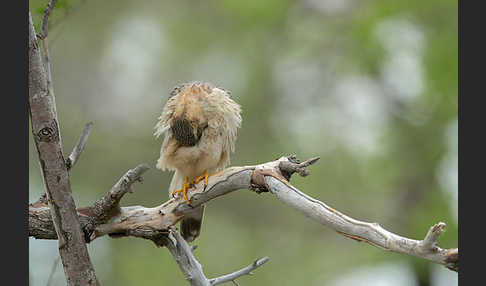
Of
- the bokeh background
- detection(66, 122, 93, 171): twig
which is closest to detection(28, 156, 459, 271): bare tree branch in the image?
detection(66, 122, 93, 171): twig

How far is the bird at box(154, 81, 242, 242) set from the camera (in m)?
4.36

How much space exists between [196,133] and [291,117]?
7.16m

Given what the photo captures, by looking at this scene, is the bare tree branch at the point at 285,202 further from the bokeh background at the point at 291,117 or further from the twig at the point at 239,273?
the bokeh background at the point at 291,117

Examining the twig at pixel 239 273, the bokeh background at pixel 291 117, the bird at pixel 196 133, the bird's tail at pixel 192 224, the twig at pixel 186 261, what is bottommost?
the twig at pixel 239 273

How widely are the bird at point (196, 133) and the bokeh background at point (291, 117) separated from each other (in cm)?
547

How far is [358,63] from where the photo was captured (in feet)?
39.6

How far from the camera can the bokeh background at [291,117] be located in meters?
10.4

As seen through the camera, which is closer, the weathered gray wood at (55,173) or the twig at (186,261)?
the weathered gray wood at (55,173)

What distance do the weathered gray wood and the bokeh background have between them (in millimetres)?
6533

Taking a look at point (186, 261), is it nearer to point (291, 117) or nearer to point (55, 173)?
point (55, 173)

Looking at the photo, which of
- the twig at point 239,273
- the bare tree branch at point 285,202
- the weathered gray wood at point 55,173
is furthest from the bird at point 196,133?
the weathered gray wood at point 55,173

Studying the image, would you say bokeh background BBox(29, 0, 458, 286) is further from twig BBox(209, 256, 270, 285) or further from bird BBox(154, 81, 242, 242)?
twig BBox(209, 256, 270, 285)

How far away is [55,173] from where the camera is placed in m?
3.24

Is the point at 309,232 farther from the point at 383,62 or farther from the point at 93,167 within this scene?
the point at 93,167
